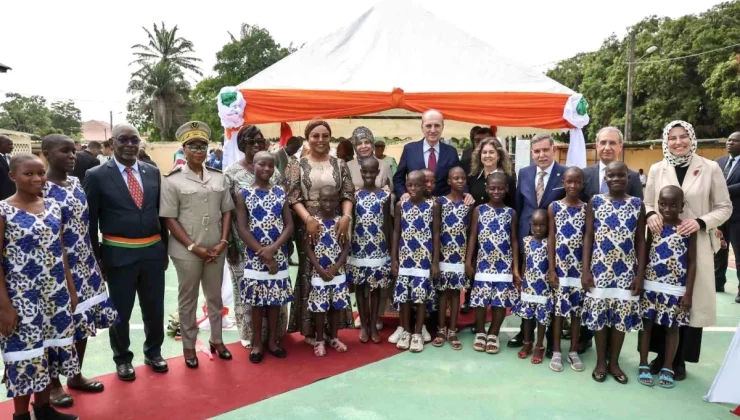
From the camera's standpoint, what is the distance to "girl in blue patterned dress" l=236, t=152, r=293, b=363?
376 cm

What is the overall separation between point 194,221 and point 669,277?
325 centimetres

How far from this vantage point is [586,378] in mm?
3646

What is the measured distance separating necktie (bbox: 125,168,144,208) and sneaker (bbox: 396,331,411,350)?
2262 mm

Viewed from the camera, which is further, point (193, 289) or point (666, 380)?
point (193, 289)

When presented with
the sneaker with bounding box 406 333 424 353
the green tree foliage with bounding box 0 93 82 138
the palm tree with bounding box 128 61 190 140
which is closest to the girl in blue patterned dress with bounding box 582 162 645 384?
the sneaker with bounding box 406 333 424 353

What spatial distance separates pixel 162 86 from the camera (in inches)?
1474

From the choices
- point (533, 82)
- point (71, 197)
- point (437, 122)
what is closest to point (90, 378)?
point (71, 197)

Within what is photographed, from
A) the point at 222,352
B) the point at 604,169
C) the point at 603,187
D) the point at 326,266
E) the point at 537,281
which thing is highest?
the point at 604,169

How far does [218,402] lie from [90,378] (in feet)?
3.50

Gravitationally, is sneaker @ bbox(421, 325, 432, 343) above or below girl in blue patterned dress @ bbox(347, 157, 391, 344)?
below

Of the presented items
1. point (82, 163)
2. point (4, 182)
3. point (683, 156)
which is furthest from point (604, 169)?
point (82, 163)

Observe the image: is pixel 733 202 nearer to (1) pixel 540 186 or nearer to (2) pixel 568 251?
(1) pixel 540 186

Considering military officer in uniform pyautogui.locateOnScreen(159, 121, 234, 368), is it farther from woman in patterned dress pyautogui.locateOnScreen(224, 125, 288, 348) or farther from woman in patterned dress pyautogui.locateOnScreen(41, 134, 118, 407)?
woman in patterned dress pyautogui.locateOnScreen(41, 134, 118, 407)

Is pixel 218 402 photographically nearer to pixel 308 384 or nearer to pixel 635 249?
pixel 308 384
